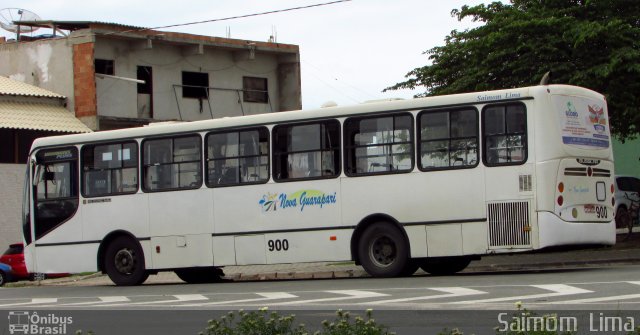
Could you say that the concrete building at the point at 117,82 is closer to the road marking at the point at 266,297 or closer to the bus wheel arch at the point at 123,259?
the bus wheel arch at the point at 123,259

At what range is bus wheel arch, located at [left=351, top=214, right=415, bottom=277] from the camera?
19344mm

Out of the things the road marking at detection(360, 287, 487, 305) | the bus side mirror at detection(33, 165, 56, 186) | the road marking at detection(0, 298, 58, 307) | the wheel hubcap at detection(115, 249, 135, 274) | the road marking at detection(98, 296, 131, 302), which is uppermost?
the bus side mirror at detection(33, 165, 56, 186)

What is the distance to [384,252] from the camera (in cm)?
1961

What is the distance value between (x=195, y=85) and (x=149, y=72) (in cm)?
241

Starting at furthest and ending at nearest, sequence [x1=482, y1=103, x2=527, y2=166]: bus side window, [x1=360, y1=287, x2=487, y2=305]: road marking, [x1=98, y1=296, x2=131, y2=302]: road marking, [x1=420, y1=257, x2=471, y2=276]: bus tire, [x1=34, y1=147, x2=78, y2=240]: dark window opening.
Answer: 1. [x1=34, y1=147, x2=78, y2=240]: dark window opening
2. [x1=420, y1=257, x2=471, y2=276]: bus tire
3. [x1=482, y1=103, x2=527, y2=166]: bus side window
4. [x1=98, y1=296, x2=131, y2=302]: road marking
5. [x1=360, y1=287, x2=487, y2=305]: road marking

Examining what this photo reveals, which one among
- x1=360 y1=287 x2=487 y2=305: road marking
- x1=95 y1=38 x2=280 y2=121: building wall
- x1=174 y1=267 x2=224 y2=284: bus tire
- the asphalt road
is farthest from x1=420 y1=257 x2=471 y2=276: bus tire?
x1=95 y1=38 x2=280 y2=121: building wall

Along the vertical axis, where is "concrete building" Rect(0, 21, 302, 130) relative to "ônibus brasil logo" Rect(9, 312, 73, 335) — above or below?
above

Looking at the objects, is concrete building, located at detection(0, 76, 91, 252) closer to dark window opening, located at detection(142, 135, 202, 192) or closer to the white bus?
the white bus

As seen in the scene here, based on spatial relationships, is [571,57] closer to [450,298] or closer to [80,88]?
[450,298]

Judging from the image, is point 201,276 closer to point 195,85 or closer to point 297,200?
point 297,200

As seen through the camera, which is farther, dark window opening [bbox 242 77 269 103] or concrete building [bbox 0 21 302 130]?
Result: dark window opening [bbox 242 77 269 103]

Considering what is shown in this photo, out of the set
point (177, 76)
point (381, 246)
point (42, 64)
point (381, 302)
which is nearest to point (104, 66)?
point (42, 64)

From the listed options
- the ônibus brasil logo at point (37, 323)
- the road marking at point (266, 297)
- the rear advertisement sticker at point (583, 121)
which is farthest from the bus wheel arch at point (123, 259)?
the rear advertisement sticker at point (583, 121)

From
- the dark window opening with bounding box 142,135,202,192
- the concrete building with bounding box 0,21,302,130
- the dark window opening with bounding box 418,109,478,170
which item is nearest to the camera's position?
the dark window opening with bounding box 418,109,478,170
